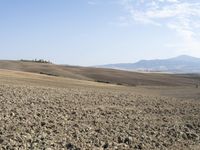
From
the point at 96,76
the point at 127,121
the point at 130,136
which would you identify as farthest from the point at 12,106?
the point at 96,76

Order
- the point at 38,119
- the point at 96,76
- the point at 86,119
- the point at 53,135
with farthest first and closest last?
the point at 96,76 → the point at 86,119 → the point at 38,119 → the point at 53,135

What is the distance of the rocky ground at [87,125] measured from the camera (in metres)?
15.3

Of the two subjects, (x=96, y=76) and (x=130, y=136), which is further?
(x=96, y=76)

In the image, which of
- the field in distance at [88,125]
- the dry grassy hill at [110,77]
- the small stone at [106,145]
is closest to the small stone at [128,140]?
the field in distance at [88,125]

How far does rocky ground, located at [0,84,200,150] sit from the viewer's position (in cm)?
1533

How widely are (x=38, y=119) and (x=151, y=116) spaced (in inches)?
284

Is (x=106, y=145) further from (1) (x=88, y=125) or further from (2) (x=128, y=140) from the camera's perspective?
(1) (x=88, y=125)

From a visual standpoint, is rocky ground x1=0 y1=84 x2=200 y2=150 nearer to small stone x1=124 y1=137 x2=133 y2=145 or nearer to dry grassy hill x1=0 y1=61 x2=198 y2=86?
small stone x1=124 y1=137 x2=133 y2=145

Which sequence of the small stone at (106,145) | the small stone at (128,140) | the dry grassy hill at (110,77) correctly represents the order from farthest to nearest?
1. the dry grassy hill at (110,77)
2. the small stone at (128,140)
3. the small stone at (106,145)

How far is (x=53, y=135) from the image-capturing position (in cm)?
1603

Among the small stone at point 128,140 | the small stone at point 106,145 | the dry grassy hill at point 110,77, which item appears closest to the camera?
the small stone at point 106,145

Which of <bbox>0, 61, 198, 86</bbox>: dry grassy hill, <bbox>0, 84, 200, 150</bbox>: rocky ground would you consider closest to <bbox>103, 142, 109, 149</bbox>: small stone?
<bbox>0, 84, 200, 150</bbox>: rocky ground

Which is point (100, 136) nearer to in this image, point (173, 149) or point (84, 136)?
point (84, 136)

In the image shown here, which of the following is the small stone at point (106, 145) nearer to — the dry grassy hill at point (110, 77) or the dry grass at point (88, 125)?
the dry grass at point (88, 125)
